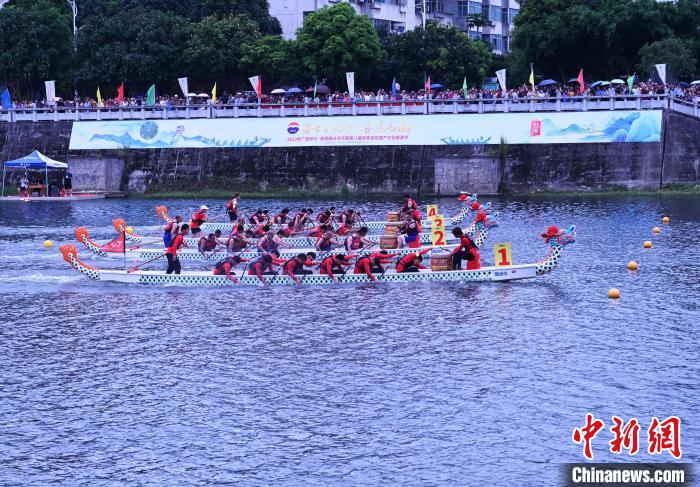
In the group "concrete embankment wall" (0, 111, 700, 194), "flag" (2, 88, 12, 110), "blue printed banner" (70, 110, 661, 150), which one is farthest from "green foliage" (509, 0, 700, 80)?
"flag" (2, 88, 12, 110)

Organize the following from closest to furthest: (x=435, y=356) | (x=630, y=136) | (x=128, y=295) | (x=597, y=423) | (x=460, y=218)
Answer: (x=597, y=423), (x=435, y=356), (x=128, y=295), (x=460, y=218), (x=630, y=136)

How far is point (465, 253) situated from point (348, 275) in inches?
153

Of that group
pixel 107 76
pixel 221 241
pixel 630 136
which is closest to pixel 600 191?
pixel 630 136

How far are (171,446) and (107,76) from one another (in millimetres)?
66684

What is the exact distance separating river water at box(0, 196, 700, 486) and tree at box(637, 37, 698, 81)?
35.7m

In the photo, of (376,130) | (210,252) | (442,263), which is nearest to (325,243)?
(210,252)

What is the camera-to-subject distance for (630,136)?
208ft

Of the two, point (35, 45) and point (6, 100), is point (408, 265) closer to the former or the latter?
point (6, 100)

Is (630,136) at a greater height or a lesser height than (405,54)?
lesser

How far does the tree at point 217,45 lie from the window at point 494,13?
133 ft

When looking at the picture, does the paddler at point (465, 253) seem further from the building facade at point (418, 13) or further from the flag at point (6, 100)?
the building facade at point (418, 13)

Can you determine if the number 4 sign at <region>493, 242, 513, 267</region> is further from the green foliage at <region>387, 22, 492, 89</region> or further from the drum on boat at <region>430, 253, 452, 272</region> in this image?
the green foliage at <region>387, 22, 492, 89</region>

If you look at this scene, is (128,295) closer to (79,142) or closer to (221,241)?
(221,241)

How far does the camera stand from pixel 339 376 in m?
23.7
